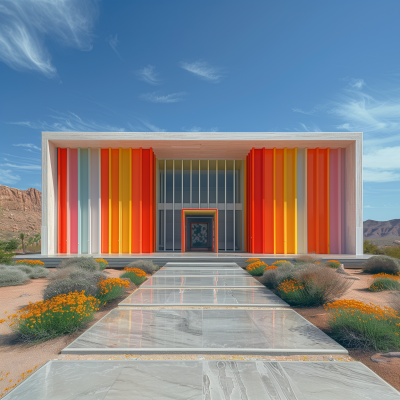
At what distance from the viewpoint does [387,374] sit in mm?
3109

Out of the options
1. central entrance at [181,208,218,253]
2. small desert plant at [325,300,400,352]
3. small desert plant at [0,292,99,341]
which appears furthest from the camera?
central entrance at [181,208,218,253]

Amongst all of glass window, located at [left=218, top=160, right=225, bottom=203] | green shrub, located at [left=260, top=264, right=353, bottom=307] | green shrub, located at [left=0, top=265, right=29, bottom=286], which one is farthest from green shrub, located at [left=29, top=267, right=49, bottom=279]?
glass window, located at [left=218, top=160, right=225, bottom=203]

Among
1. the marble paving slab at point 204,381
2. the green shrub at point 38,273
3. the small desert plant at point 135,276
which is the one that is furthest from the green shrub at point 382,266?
the green shrub at point 38,273

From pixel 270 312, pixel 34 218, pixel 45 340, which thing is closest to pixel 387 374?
pixel 270 312

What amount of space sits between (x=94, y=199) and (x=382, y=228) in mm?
99234

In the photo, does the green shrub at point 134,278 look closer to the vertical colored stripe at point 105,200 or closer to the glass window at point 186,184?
the vertical colored stripe at point 105,200

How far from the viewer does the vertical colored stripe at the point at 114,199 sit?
17.5 metres

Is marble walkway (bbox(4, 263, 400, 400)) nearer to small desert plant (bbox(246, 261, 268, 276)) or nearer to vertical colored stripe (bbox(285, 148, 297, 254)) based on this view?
→ small desert plant (bbox(246, 261, 268, 276))

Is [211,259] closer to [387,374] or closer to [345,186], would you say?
[345,186]

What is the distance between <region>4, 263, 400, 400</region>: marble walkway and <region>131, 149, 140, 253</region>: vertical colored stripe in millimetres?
12067

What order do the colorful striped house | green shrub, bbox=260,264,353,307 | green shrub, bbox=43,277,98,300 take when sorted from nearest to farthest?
green shrub, bbox=260,264,353,307 < green shrub, bbox=43,277,98,300 < the colorful striped house

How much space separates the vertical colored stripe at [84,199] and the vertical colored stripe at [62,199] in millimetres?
910

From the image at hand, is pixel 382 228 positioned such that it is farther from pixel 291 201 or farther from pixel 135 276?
pixel 135 276

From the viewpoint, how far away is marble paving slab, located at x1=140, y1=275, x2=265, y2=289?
27.1 feet
